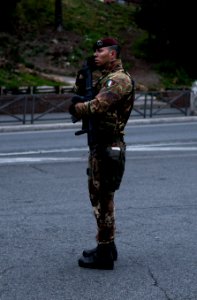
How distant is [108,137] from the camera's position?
6316 mm

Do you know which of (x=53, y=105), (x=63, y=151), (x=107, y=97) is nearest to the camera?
(x=107, y=97)

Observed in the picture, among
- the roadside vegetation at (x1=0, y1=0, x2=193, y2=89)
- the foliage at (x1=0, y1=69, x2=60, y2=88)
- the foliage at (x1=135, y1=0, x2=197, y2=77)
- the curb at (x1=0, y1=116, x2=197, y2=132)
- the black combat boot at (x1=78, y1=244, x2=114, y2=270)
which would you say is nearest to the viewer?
the black combat boot at (x1=78, y1=244, x2=114, y2=270)

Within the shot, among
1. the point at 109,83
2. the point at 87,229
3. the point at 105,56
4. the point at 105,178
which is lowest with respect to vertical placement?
the point at 87,229

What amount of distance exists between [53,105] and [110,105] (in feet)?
59.2

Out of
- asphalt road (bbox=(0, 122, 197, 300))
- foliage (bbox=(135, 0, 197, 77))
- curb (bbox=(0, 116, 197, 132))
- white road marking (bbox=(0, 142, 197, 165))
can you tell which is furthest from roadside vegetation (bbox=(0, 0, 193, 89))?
asphalt road (bbox=(0, 122, 197, 300))

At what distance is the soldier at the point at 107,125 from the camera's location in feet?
20.4

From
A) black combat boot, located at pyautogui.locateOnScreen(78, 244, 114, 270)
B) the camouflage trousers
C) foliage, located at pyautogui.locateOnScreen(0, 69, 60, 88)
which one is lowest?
foliage, located at pyautogui.locateOnScreen(0, 69, 60, 88)

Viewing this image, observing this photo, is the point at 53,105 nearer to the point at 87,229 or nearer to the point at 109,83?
the point at 87,229

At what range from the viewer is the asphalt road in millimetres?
6129

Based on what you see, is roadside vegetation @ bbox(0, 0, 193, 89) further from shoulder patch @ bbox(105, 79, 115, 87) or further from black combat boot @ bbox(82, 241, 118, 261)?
shoulder patch @ bbox(105, 79, 115, 87)

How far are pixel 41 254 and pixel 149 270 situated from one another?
1.03 metres

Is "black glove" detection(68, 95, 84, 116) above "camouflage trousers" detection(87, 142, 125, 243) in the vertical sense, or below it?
above

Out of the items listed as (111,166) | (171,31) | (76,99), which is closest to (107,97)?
(76,99)

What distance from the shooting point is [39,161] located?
14.4 meters
